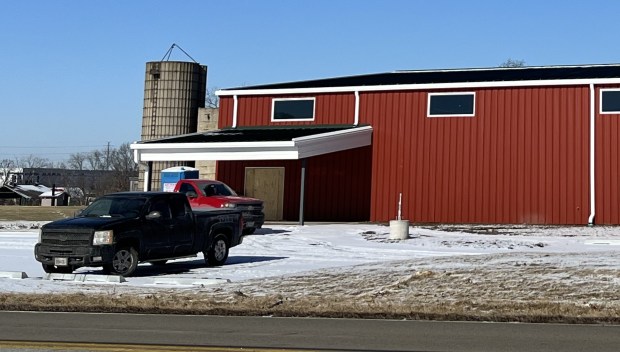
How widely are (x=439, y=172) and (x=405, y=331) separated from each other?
73.0 ft

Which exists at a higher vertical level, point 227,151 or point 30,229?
point 227,151

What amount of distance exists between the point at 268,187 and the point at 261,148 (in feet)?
16.3

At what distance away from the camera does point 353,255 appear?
23.7 m

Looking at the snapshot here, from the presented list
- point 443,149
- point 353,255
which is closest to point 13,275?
point 353,255

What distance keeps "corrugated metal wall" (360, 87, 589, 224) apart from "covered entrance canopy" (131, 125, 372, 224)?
1.46 meters

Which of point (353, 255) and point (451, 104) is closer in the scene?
point (353, 255)

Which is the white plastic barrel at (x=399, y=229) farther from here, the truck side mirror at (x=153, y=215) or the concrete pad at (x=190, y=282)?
the concrete pad at (x=190, y=282)

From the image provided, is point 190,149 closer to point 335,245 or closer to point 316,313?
point 335,245

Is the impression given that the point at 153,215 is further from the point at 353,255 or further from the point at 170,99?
the point at 170,99

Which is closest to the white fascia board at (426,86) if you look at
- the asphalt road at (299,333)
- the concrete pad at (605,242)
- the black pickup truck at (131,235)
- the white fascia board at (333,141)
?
the white fascia board at (333,141)

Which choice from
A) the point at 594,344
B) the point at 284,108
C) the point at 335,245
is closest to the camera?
the point at 594,344

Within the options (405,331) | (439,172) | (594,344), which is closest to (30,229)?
(439,172)

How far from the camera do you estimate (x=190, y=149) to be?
33.4 meters

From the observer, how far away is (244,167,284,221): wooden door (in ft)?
119
